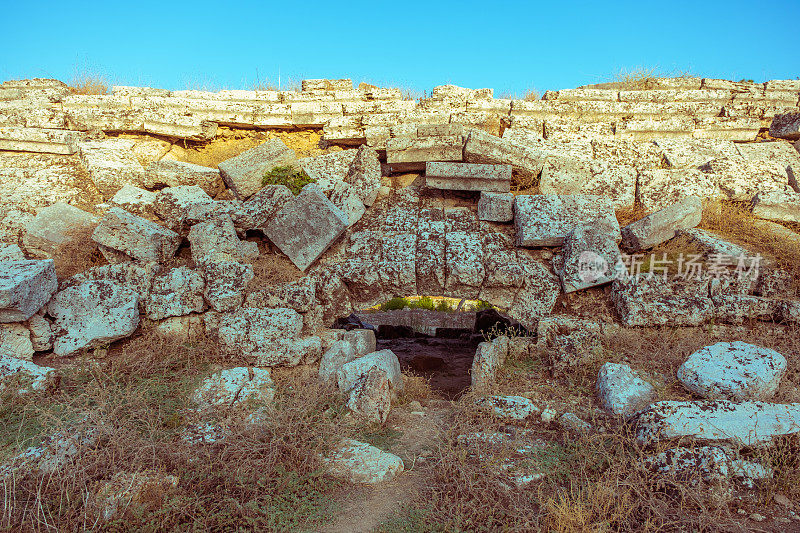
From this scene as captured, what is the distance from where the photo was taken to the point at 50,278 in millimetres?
5164

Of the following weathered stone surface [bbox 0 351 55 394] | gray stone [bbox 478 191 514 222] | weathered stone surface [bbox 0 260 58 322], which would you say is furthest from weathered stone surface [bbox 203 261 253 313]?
gray stone [bbox 478 191 514 222]

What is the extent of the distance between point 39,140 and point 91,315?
403cm

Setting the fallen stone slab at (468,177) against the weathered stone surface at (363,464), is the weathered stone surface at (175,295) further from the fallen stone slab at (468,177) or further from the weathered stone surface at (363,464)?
the fallen stone slab at (468,177)

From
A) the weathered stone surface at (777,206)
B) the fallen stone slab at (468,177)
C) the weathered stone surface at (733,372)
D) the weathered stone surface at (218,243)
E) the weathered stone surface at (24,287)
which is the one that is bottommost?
the weathered stone surface at (733,372)

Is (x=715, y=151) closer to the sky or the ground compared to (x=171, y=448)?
closer to the sky

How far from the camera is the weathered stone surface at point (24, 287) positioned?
4691mm

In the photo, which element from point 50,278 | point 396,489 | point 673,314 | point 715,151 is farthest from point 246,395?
point 715,151

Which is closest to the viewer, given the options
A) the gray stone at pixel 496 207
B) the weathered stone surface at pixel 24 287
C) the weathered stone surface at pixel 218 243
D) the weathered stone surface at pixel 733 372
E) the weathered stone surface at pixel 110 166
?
the weathered stone surface at pixel 733 372

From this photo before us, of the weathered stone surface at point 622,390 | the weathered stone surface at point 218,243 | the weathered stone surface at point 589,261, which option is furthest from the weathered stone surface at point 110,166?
the weathered stone surface at point 622,390

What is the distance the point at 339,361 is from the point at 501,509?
8.44 ft

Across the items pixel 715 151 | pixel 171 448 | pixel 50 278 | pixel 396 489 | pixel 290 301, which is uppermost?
pixel 715 151

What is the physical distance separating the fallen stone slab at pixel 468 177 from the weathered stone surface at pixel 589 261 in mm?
1386

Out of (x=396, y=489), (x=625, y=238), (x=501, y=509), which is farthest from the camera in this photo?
(x=625, y=238)

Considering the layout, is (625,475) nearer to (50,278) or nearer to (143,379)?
(143,379)
